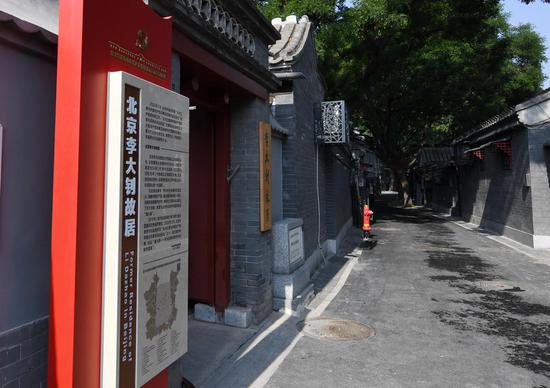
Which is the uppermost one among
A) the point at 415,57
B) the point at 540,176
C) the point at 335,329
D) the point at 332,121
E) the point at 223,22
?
the point at 415,57

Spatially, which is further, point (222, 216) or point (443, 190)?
point (443, 190)

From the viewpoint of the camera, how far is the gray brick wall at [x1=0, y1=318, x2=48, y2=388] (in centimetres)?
229

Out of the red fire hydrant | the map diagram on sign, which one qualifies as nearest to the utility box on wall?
the map diagram on sign

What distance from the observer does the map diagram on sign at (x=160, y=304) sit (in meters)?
2.66

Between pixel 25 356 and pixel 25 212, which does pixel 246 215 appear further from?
pixel 25 356

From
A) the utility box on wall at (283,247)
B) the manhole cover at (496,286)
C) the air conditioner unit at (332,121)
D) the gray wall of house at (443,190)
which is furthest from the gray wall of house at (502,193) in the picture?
the utility box on wall at (283,247)

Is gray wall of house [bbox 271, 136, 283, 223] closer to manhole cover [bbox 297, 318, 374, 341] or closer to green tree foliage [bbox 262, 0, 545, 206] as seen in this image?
manhole cover [bbox 297, 318, 374, 341]

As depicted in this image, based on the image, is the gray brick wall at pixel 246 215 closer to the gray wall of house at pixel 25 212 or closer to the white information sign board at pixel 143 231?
the white information sign board at pixel 143 231

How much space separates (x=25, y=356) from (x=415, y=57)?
1873cm

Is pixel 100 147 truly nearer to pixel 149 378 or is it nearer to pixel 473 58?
pixel 149 378

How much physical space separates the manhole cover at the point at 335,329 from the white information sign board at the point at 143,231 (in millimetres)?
2547

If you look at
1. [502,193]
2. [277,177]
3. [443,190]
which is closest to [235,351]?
[277,177]

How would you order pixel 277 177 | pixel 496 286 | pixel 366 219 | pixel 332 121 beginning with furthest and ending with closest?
pixel 366 219, pixel 332 121, pixel 496 286, pixel 277 177

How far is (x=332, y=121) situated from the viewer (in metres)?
9.62
